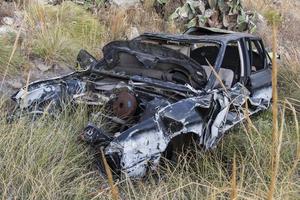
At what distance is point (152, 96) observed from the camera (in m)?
4.85

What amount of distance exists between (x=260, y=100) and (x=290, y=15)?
818 cm

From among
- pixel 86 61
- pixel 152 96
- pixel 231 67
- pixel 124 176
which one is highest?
pixel 86 61

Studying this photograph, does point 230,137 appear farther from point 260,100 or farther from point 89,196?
point 89,196

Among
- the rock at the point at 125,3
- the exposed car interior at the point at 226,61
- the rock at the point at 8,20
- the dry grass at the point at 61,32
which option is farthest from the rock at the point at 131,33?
the exposed car interior at the point at 226,61

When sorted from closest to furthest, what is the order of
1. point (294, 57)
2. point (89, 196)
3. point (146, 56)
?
point (89, 196) → point (146, 56) → point (294, 57)

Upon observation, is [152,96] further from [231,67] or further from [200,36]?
[231,67]

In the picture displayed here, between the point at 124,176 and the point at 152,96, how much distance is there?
4.02ft

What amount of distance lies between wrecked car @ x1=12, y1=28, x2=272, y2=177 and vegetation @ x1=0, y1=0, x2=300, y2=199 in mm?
173

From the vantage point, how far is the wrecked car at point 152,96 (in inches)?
156

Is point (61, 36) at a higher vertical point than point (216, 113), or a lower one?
higher

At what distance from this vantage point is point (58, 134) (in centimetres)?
416

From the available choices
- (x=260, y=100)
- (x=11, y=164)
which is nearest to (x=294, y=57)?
(x=260, y=100)

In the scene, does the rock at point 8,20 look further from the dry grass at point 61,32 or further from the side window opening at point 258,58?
the side window opening at point 258,58

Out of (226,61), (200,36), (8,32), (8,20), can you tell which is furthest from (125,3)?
(200,36)
